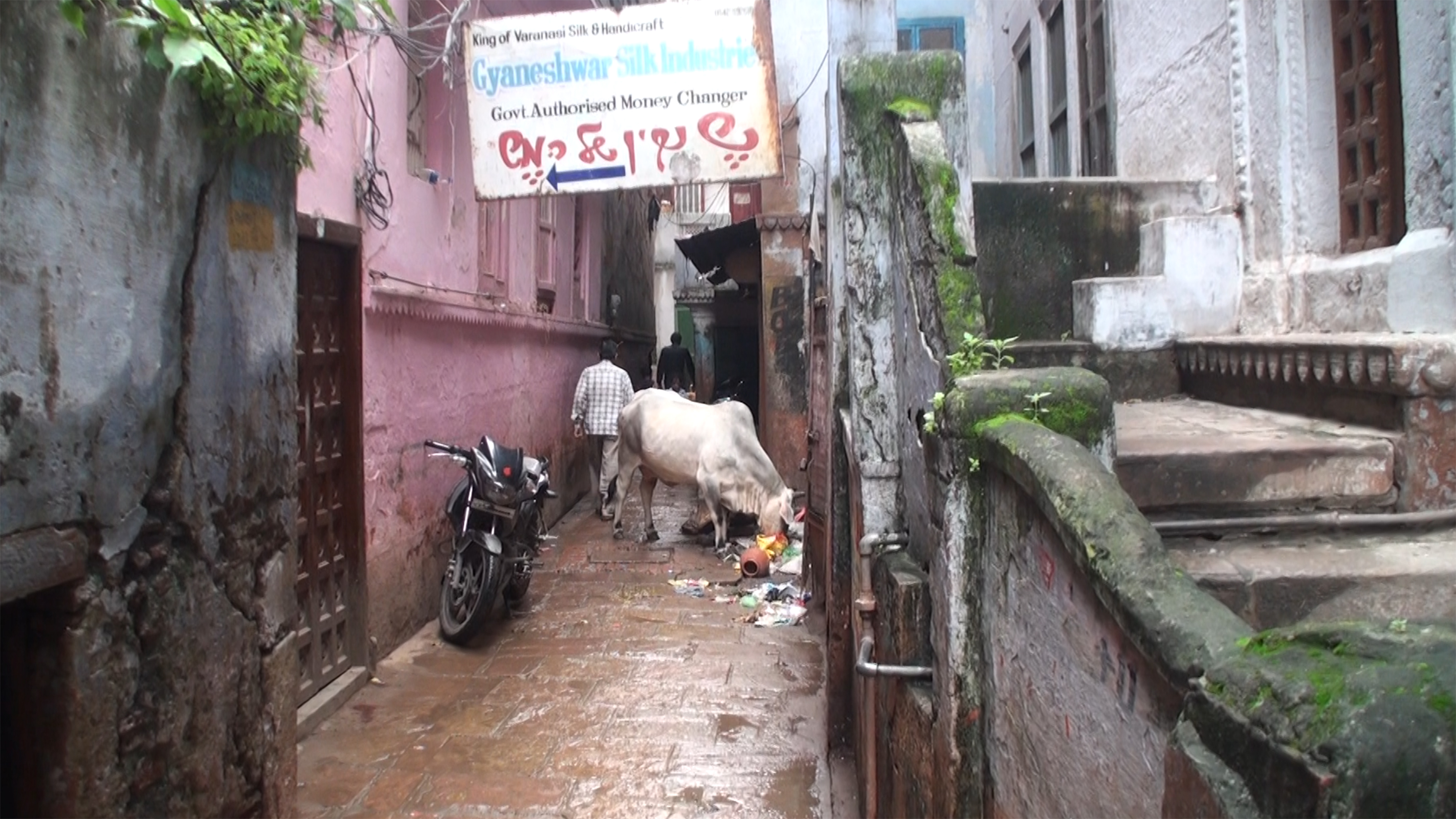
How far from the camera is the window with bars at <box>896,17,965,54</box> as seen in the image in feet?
40.8

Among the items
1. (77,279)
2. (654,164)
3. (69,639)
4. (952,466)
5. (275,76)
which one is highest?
(654,164)

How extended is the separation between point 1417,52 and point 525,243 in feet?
26.3

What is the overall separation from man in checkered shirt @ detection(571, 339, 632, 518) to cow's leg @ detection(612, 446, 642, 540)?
1.43ft

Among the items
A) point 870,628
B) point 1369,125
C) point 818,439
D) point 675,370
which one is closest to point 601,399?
point 818,439

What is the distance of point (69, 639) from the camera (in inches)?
106

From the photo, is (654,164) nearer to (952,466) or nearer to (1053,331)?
(1053,331)

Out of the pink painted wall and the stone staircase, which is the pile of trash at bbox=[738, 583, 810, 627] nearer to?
the pink painted wall

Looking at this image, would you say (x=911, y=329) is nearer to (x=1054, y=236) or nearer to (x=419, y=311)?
(x=1054, y=236)

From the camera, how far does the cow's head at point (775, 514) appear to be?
30.8ft

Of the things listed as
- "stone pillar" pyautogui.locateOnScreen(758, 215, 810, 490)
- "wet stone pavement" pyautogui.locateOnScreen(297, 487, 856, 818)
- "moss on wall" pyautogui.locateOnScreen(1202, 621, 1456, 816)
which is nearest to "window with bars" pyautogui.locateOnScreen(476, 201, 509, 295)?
"wet stone pavement" pyautogui.locateOnScreen(297, 487, 856, 818)

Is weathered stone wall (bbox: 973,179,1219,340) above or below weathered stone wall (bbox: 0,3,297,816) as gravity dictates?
above

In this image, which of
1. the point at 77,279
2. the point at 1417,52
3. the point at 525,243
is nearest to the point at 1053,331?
the point at 1417,52

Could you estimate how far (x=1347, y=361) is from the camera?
3225 mm

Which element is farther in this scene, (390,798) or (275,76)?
(390,798)
